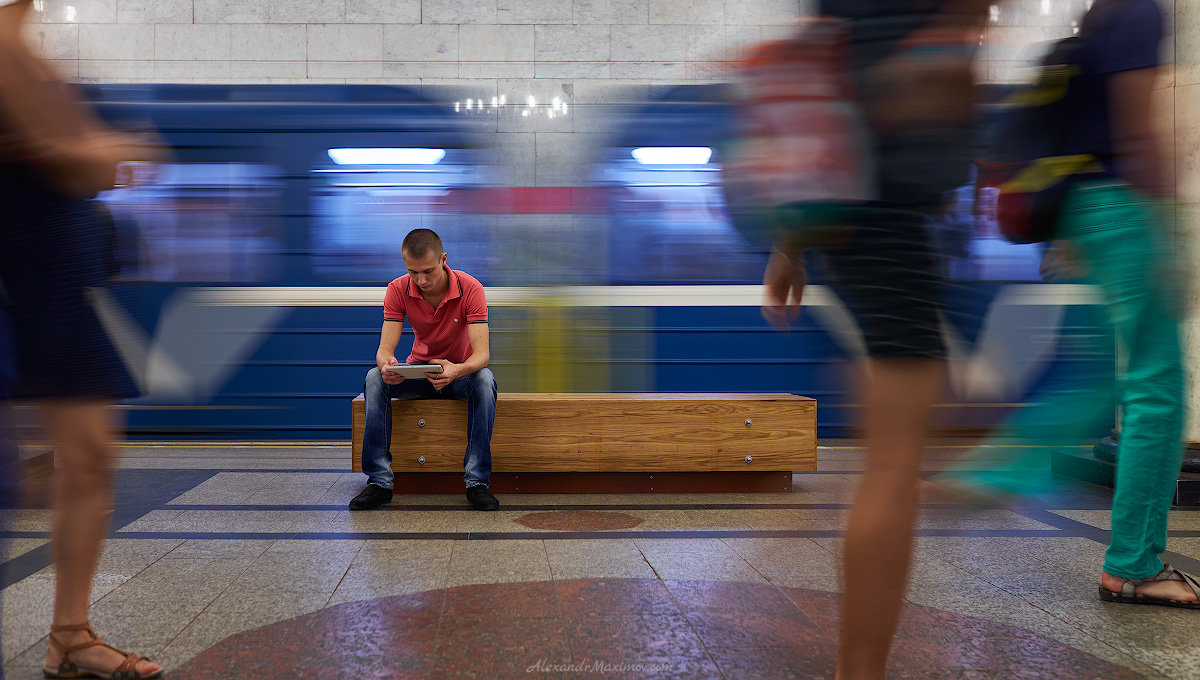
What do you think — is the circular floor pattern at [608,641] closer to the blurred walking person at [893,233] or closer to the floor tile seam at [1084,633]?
the floor tile seam at [1084,633]

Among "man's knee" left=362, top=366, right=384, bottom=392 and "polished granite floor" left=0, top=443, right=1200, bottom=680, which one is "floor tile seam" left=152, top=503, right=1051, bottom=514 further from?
"man's knee" left=362, top=366, right=384, bottom=392

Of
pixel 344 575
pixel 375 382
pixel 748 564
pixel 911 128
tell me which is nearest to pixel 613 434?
pixel 375 382

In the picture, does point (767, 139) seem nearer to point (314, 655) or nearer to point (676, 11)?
point (314, 655)

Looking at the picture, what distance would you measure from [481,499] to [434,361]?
72 cm

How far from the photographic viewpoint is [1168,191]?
88.0 inches

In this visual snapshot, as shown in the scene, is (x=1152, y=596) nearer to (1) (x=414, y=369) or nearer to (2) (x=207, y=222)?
(1) (x=414, y=369)

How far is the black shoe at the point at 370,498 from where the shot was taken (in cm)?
407

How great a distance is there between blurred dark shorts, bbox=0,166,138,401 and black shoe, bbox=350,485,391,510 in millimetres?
2323

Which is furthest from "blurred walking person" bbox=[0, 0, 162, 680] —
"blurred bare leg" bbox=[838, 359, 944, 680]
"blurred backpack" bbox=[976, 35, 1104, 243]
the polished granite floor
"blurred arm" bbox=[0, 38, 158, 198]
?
"blurred backpack" bbox=[976, 35, 1104, 243]

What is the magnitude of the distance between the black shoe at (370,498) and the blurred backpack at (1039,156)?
2.90m

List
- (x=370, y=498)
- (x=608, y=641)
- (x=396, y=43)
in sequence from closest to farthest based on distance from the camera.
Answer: (x=608, y=641) → (x=370, y=498) → (x=396, y=43)

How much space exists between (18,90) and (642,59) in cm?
621

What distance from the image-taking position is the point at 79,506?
1873 mm

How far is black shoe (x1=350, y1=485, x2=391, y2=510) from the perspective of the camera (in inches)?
160
